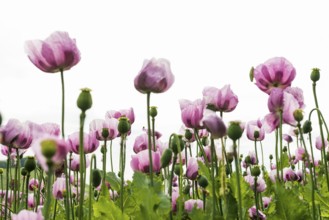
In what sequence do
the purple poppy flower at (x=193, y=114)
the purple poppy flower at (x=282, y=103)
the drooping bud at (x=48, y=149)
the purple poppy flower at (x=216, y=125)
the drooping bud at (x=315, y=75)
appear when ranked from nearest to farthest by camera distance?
1. the drooping bud at (x=48, y=149)
2. the purple poppy flower at (x=216, y=125)
3. the purple poppy flower at (x=282, y=103)
4. the purple poppy flower at (x=193, y=114)
5. the drooping bud at (x=315, y=75)

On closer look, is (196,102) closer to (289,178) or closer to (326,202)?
(326,202)

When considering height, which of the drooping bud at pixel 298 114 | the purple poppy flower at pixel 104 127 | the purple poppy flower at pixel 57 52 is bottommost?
the purple poppy flower at pixel 104 127

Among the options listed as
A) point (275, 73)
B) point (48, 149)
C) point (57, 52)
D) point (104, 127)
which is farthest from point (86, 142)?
point (48, 149)

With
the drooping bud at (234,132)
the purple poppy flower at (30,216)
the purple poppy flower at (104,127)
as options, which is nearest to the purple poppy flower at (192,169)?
the purple poppy flower at (104,127)

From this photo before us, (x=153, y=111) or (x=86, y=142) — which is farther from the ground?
(x=153, y=111)

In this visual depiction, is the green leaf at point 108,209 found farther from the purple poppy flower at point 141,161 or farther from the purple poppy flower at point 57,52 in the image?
the purple poppy flower at point 57,52

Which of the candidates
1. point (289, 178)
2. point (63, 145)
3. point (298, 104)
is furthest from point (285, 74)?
point (289, 178)

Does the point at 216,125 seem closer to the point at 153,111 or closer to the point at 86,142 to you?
the point at 153,111

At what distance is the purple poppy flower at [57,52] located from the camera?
7.59 ft

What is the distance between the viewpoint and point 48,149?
1.08m

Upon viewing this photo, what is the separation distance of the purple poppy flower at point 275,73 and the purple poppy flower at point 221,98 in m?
0.19

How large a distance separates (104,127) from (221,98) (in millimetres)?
852

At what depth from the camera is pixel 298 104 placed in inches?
98.3

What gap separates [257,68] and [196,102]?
0.45 meters
